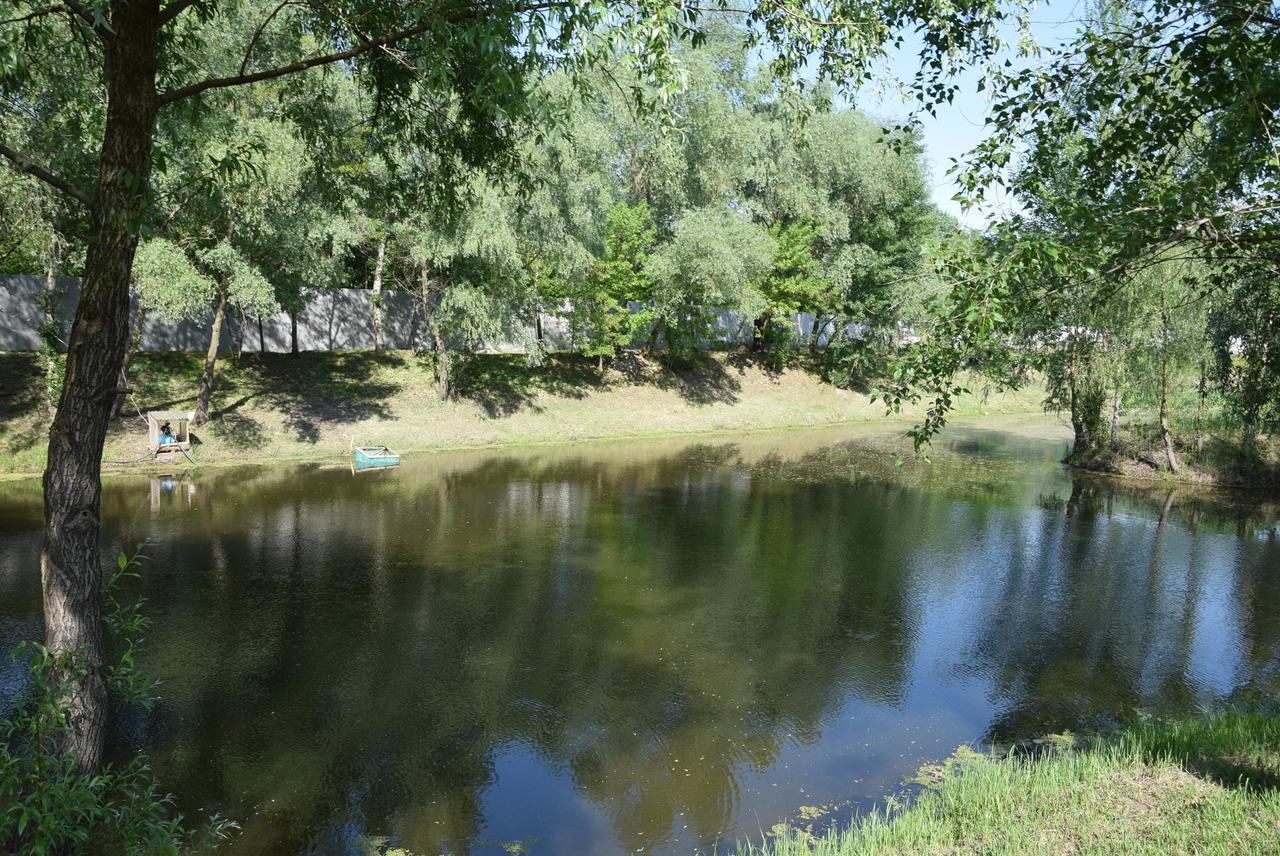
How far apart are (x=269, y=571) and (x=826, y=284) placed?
2956 cm

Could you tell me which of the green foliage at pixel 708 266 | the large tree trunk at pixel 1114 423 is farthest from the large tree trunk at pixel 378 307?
the large tree trunk at pixel 1114 423

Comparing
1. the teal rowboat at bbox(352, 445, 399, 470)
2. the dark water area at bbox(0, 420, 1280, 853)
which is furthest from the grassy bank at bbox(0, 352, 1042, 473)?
the dark water area at bbox(0, 420, 1280, 853)

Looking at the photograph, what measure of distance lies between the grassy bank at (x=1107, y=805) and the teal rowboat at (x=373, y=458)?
1956 cm

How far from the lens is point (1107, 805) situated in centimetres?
700

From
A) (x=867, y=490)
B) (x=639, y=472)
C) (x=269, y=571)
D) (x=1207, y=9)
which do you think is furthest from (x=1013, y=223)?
(x=639, y=472)

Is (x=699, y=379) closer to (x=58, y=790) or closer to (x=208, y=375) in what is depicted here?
(x=208, y=375)

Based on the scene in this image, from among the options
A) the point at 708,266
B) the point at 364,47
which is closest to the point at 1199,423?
the point at 708,266

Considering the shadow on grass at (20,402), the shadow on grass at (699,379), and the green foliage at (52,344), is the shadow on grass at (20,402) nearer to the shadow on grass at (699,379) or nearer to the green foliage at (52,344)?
the green foliage at (52,344)

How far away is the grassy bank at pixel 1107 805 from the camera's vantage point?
637 cm

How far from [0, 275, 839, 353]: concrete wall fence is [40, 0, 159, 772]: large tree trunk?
76.5 ft

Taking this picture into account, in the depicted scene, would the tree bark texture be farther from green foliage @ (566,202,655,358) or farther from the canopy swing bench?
the canopy swing bench

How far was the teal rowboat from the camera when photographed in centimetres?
2473

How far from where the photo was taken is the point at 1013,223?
6.86 metres

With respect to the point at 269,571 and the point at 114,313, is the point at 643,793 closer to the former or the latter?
the point at 114,313
